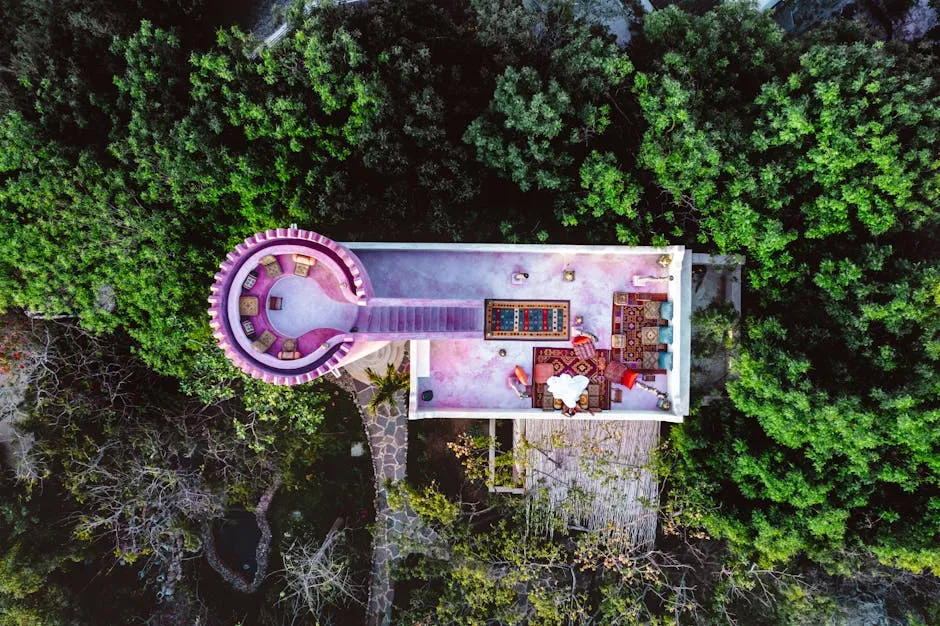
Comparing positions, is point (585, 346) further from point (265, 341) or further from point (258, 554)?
point (258, 554)

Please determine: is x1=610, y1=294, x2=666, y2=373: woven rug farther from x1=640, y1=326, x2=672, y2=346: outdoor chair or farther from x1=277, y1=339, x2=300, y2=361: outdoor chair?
x1=277, y1=339, x2=300, y2=361: outdoor chair

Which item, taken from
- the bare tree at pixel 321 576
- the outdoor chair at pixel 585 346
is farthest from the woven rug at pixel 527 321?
the bare tree at pixel 321 576

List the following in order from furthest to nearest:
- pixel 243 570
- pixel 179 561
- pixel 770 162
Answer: pixel 243 570
pixel 179 561
pixel 770 162

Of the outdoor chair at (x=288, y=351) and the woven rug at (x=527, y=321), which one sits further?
the woven rug at (x=527, y=321)

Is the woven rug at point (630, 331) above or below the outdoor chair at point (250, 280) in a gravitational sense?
below

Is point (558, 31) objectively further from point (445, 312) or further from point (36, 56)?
point (36, 56)

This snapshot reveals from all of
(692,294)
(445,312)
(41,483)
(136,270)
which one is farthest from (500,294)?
(41,483)

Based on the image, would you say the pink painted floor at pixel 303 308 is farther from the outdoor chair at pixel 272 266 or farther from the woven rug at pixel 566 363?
the woven rug at pixel 566 363
